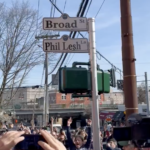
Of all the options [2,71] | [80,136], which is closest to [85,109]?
[2,71]

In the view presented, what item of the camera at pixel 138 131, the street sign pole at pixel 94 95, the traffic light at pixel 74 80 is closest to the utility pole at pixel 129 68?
the street sign pole at pixel 94 95

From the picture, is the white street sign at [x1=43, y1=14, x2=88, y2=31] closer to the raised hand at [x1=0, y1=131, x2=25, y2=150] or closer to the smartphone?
the smartphone

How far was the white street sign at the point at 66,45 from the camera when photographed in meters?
6.28

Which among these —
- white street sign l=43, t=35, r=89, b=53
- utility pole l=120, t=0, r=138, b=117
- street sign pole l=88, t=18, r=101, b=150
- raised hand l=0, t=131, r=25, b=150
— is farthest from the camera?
utility pole l=120, t=0, r=138, b=117

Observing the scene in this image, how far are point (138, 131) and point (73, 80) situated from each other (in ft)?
8.05

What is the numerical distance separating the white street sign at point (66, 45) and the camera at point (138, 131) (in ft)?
9.72

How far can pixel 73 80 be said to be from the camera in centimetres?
566

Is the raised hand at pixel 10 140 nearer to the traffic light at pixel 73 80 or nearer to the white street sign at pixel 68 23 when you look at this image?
the traffic light at pixel 73 80

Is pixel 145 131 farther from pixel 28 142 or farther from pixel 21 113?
pixel 21 113

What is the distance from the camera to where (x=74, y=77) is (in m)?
5.67

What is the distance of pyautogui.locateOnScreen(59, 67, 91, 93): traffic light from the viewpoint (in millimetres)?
5633

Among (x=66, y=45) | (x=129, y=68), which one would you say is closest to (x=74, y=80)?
(x=66, y=45)

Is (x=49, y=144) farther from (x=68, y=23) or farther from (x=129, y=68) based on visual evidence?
(x=129, y=68)

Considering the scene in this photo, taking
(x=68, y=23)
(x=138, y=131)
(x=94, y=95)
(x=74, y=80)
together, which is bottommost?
(x=138, y=131)
